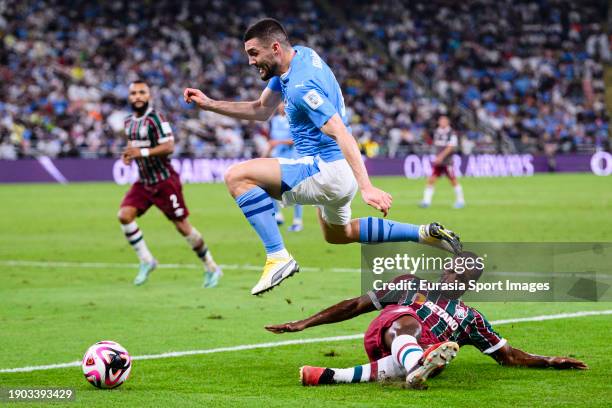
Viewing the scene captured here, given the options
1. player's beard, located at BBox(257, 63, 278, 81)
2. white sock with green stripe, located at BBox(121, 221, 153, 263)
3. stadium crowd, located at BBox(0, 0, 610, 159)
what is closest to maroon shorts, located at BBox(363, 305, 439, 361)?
player's beard, located at BBox(257, 63, 278, 81)

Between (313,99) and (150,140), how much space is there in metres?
5.73

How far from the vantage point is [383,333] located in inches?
279

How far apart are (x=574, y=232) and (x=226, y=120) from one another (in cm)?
2500

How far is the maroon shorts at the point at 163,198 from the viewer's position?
43.6 ft

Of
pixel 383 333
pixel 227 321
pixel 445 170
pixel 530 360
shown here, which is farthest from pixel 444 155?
pixel 383 333

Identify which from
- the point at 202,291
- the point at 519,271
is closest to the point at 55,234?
the point at 202,291

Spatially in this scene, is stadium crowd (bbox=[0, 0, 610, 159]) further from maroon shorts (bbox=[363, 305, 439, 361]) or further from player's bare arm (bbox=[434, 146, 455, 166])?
maroon shorts (bbox=[363, 305, 439, 361])

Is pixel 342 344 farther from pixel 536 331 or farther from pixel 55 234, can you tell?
pixel 55 234

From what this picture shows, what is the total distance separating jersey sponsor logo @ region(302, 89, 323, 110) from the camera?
8.02 metres

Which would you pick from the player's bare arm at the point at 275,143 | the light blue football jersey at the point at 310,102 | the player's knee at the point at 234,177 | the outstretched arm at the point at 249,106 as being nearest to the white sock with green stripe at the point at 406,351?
the light blue football jersey at the point at 310,102

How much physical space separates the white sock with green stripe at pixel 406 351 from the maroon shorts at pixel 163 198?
676 cm

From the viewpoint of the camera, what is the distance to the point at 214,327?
9859 millimetres

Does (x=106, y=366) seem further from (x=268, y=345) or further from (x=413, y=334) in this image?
(x=268, y=345)

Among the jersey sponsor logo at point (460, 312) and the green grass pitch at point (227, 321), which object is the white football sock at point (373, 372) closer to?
the green grass pitch at point (227, 321)
